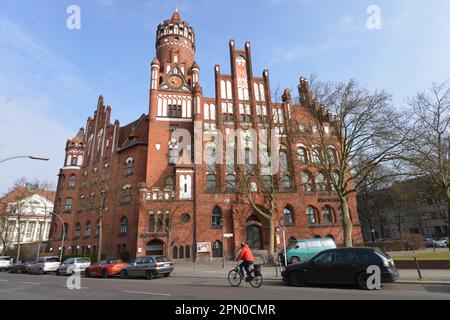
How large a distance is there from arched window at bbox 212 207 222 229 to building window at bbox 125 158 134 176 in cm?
1218

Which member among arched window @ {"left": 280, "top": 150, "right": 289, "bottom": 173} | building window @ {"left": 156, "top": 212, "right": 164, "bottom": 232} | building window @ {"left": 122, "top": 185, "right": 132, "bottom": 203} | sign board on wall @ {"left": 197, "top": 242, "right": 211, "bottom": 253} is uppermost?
arched window @ {"left": 280, "top": 150, "right": 289, "bottom": 173}

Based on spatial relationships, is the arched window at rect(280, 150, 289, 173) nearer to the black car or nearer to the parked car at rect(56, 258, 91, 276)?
the parked car at rect(56, 258, 91, 276)

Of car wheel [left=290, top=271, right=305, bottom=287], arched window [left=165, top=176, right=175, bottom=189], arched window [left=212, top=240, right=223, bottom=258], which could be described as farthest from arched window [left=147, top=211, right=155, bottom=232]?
car wheel [left=290, top=271, right=305, bottom=287]

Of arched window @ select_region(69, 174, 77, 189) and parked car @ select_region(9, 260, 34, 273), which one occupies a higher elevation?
arched window @ select_region(69, 174, 77, 189)

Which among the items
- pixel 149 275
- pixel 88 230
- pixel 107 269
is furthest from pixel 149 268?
pixel 88 230

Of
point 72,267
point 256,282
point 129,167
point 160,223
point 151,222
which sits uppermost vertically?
point 129,167

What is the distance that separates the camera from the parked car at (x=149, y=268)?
675 inches

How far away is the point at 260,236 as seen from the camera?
33156mm

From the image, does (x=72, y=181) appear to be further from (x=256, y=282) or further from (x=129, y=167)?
(x=256, y=282)

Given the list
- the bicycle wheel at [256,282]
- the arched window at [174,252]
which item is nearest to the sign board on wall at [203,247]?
the arched window at [174,252]

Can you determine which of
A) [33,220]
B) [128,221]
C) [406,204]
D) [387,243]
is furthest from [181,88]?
[33,220]

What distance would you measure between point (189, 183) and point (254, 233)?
9.54 metres

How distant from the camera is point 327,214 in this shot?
34969mm

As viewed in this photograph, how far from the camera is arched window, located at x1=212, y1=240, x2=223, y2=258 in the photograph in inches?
1218
